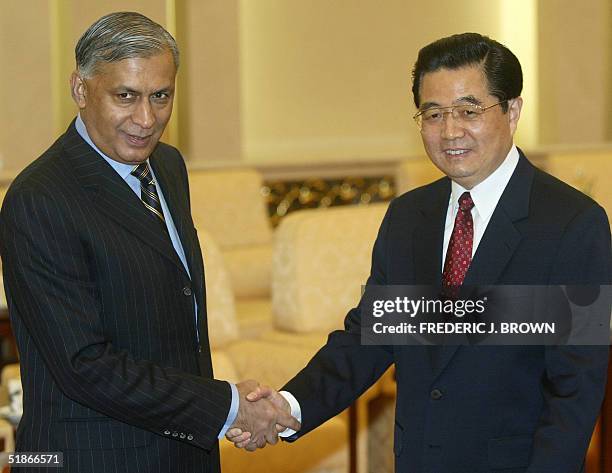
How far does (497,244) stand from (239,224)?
4175mm

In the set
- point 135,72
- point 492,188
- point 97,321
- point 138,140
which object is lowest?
point 97,321

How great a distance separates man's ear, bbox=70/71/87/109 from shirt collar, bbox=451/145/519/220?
0.73 m

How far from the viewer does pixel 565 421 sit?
177 cm

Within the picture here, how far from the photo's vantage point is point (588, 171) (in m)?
6.14

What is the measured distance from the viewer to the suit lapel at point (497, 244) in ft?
6.12

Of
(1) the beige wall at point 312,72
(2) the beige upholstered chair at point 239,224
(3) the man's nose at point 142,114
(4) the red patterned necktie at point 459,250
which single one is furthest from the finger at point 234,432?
(1) the beige wall at point 312,72

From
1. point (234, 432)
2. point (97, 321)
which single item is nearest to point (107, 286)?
point (97, 321)

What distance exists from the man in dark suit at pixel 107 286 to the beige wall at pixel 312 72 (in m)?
3.59

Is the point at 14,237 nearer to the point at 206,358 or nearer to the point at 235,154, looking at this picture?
the point at 206,358

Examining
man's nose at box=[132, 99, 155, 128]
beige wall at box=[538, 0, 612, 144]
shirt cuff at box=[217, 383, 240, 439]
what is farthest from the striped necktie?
beige wall at box=[538, 0, 612, 144]

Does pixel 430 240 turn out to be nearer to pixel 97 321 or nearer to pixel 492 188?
pixel 492 188

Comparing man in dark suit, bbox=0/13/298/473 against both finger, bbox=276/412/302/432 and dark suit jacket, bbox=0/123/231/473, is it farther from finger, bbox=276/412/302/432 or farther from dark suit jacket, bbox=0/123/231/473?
finger, bbox=276/412/302/432

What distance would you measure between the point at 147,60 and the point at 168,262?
0.37 m

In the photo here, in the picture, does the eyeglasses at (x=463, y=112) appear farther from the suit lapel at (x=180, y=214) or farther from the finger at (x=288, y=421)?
the finger at (x=288, y=421)
